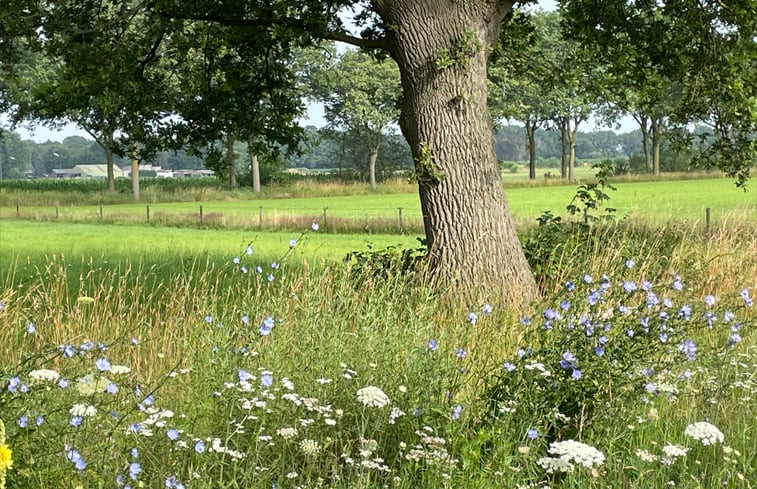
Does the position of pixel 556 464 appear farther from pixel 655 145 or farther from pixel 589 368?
pixel 655 145

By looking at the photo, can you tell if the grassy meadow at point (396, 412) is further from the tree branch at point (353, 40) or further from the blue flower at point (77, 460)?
the tree branch at point (353, 40)

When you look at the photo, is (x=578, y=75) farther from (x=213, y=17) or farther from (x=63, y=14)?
(x=63, y=14)

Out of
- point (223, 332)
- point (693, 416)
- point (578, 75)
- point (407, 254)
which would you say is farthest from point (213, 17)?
point (693, 416)

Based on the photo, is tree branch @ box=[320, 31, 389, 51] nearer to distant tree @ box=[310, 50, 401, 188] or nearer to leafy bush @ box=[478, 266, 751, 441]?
leafy bush @ box=[478, 266, 751, 441]

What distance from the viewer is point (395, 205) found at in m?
42.7

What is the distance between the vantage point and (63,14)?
40.4 feet

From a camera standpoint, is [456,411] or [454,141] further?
[454,141]

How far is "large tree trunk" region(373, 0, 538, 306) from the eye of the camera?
9.46 meters

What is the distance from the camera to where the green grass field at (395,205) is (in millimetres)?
32406

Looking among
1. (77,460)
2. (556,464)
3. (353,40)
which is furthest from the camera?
(353,40)

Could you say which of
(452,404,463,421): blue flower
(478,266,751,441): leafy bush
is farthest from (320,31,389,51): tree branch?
(452,404,463,421): blue flower

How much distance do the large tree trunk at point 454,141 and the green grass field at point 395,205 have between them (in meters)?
18.7

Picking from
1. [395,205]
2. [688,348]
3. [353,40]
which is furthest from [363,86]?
[688,348]

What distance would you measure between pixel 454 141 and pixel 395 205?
33151 mm
